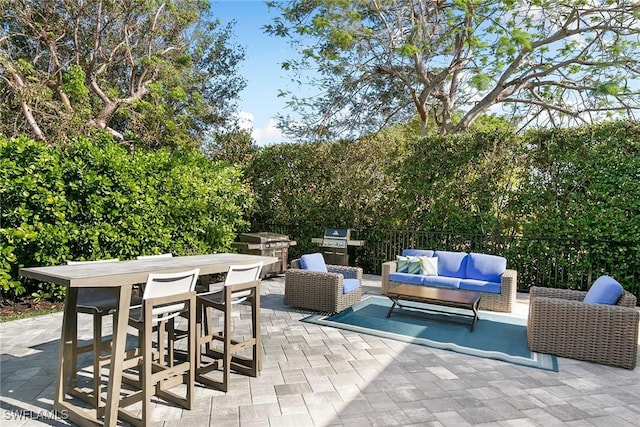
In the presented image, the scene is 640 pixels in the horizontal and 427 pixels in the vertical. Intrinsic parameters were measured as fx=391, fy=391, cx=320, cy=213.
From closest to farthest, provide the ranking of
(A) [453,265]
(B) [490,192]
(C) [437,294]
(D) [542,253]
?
(C) [437,294], (A) [453,265], (D) [542,253], (B) [490,192]

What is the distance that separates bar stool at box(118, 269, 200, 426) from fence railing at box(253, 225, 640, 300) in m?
6.02

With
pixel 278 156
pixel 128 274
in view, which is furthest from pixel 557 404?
pixel 278 156

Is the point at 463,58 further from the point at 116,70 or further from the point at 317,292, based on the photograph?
the point at 116,70

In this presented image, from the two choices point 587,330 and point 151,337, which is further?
point 587,330

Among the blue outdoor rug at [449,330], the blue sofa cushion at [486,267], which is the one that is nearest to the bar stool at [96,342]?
the blue outdoor rug at [449,330]

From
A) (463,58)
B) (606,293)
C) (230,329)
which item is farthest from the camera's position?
(463,58)

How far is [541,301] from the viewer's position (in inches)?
158

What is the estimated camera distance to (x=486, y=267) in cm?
598

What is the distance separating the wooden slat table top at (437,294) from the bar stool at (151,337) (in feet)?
10.0

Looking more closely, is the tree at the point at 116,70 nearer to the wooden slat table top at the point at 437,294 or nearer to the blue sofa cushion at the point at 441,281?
the wooden slat table top at the point at 437,294

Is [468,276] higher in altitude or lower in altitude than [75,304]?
lower

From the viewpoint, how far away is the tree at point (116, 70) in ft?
30.8

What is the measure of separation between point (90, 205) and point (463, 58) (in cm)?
924

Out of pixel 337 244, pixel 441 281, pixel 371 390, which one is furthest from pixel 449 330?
pixel 337 244
